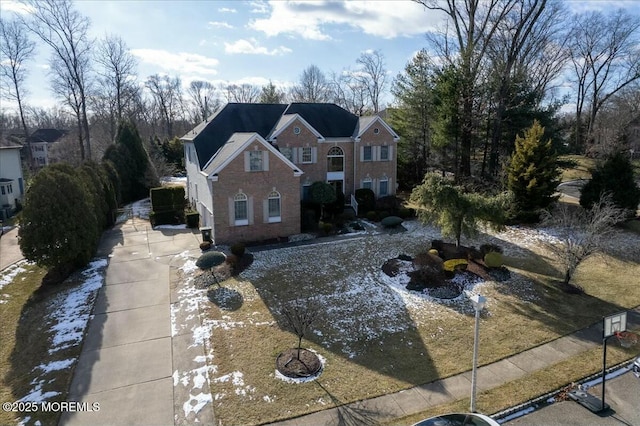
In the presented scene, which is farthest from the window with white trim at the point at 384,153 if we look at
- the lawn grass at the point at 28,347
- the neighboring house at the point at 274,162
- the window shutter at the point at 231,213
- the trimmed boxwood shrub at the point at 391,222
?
the lawn grass at the point at 28,347

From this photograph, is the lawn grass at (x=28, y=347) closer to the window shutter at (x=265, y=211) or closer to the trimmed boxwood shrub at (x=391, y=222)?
the window shutter at (x=265, y=211)

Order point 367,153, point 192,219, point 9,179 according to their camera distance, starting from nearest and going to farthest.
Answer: point 192,219 < point 367,153 < point 9,179

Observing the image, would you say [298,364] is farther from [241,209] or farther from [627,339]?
[241,209]

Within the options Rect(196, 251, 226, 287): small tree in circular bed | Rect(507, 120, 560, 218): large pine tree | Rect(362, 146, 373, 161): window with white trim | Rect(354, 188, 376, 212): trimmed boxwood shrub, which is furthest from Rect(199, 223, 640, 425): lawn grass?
Rect(362, 146, 373, 161): window with white trim

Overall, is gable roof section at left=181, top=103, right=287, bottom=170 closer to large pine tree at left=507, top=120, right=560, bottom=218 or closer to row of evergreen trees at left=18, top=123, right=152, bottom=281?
row of evergreen trees at left=18, top=123, right=152, bottom=281

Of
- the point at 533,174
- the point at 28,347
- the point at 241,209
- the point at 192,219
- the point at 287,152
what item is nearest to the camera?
the point at 28,347

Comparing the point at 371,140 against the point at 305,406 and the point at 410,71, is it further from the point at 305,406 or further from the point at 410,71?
the point at 305,406

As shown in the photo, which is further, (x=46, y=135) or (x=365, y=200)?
(x=46, y=135)

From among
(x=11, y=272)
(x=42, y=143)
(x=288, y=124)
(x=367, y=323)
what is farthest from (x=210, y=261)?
(x=42, y=143)
